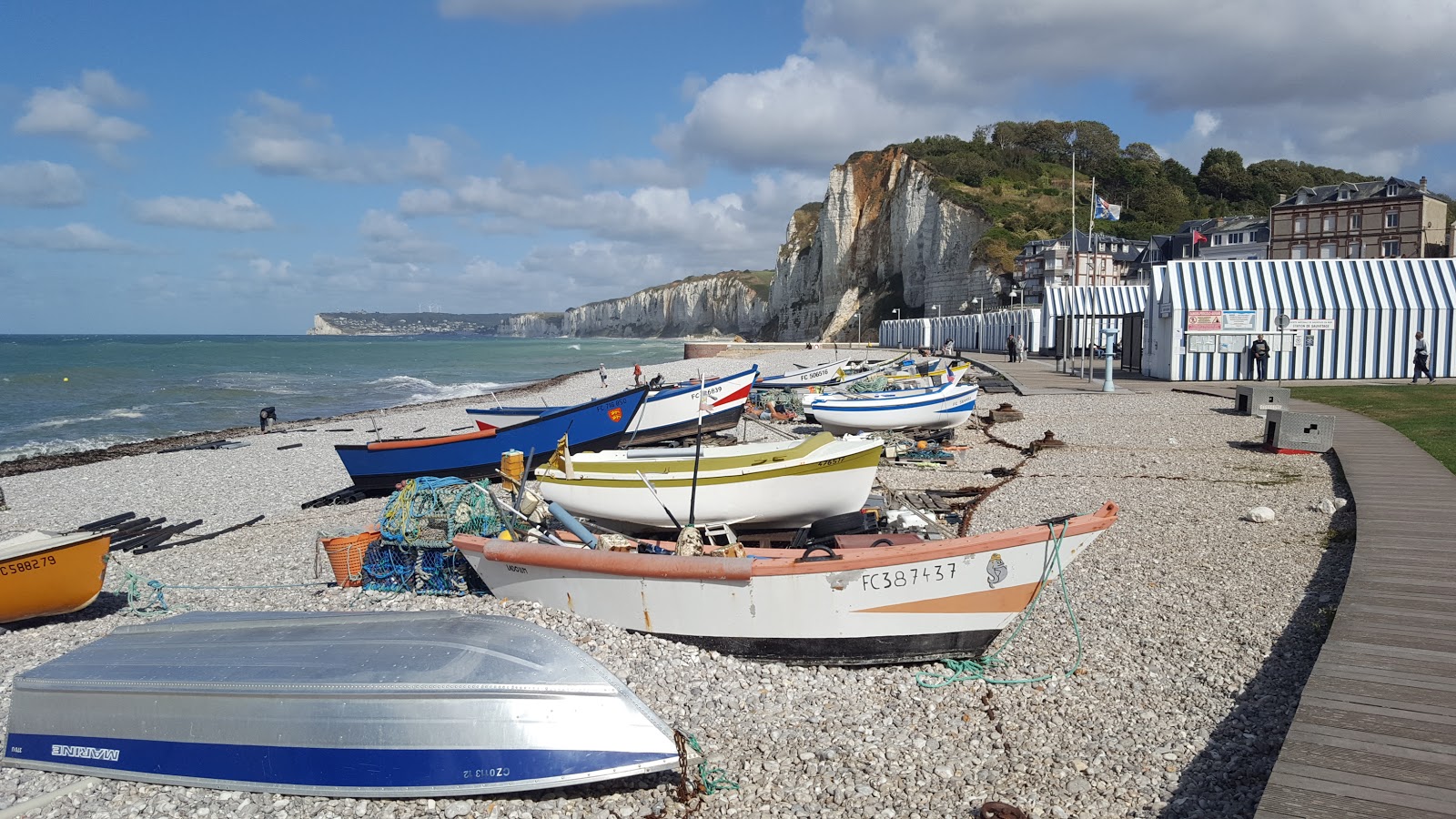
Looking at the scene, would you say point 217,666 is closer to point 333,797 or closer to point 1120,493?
point 333,797

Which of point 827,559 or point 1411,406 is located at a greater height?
point 827,559

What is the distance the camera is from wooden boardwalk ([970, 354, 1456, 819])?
420 centimetres

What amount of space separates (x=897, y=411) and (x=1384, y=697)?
48.2ft

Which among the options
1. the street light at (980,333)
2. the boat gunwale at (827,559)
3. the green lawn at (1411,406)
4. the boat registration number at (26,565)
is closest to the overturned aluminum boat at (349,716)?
the boat gunwale at (827,559)

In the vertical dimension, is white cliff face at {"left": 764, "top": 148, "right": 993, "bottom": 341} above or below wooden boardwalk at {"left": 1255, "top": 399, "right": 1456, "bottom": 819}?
above

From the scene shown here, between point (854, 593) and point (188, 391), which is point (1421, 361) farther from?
point (188, 391)

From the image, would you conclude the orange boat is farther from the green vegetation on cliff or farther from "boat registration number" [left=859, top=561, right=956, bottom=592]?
the green vegetation on cliff

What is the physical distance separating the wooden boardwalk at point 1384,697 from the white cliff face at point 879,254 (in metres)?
68.2

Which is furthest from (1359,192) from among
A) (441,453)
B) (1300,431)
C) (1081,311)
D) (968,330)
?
(441,453)

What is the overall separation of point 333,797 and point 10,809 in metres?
1.91

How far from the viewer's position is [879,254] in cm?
9306

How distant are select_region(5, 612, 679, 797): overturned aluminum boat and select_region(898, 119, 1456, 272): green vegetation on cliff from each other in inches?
2874

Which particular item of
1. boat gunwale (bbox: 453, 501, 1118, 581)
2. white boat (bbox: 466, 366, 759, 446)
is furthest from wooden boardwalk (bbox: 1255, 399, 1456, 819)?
white boat (bbox: 466, 366, 759, 446)

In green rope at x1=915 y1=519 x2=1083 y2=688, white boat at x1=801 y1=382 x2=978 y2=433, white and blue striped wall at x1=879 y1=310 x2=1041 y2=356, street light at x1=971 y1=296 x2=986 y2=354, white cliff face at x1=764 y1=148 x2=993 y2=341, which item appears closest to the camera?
green rope at x1=915 y1=519 x2=1083 y2=688
